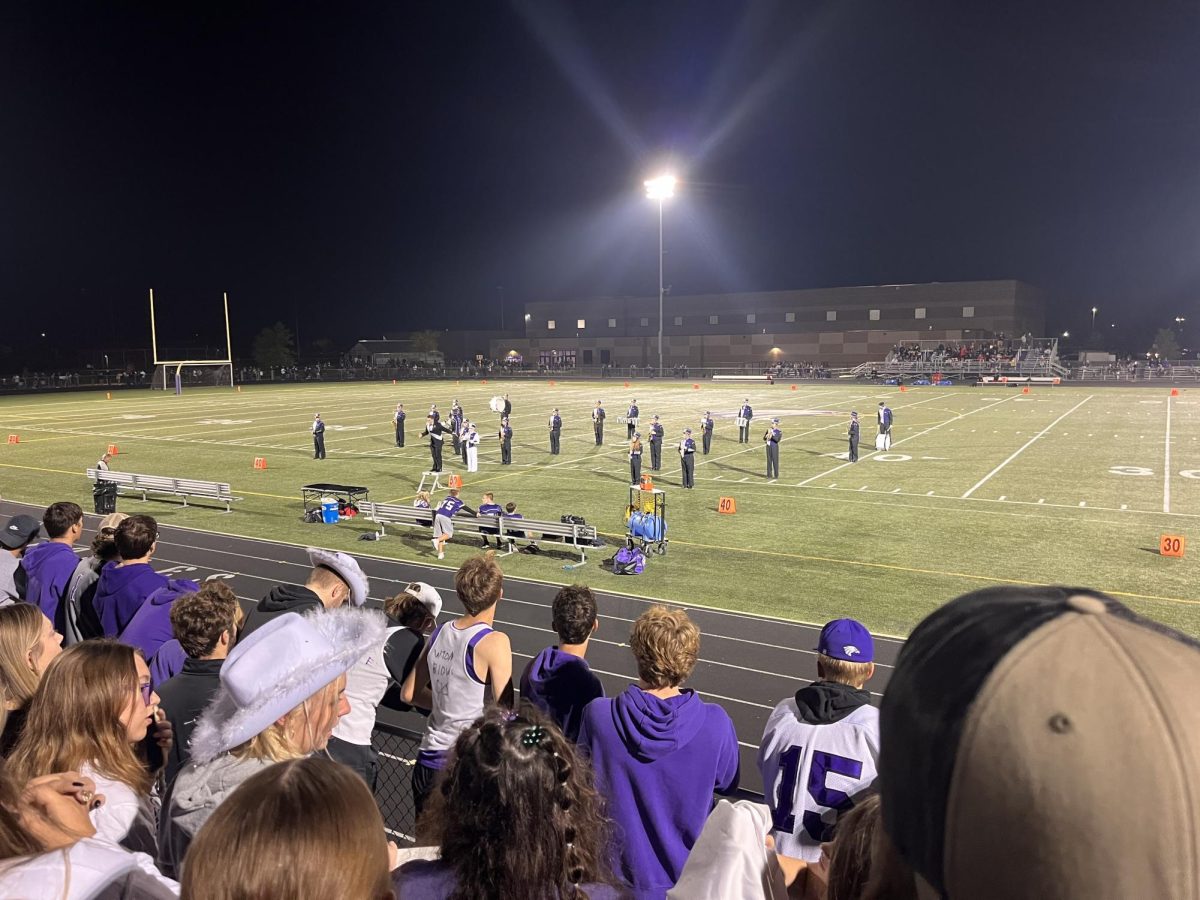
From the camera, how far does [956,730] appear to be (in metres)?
0.81

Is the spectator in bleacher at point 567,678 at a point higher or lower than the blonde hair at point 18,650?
lower

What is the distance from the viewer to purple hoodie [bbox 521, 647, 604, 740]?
13.8 feet

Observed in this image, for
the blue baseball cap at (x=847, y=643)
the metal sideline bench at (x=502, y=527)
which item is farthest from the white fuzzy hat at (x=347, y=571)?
the metal sideline bench at (x=502, y=527)

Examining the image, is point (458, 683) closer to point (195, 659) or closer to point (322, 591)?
point (322, 591)

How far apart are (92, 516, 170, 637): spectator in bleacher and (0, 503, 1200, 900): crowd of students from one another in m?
0.47

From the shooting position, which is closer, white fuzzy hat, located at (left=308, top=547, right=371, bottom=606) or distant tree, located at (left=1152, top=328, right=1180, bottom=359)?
white fuzzy hat, located at (left=308, top=547, right=371, bottom=606)

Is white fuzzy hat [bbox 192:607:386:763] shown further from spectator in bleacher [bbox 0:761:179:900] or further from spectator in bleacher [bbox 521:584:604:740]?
spectator in bleacher [bbox 521:584:604:740]

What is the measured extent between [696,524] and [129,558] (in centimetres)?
1105

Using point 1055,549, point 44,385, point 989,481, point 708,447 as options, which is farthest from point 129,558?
point 44,385

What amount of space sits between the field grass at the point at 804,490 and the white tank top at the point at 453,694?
6909mm

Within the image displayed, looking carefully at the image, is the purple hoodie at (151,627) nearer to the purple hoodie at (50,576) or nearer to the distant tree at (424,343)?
the purple hoodie at (50,576)

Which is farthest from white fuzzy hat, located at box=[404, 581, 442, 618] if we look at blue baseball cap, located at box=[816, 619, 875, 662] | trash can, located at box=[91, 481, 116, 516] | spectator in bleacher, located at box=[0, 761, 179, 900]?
trash can, located at box=[91, 481, 116, 516]

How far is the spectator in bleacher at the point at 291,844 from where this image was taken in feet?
4.97

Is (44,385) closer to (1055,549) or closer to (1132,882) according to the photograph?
(1055,549)
